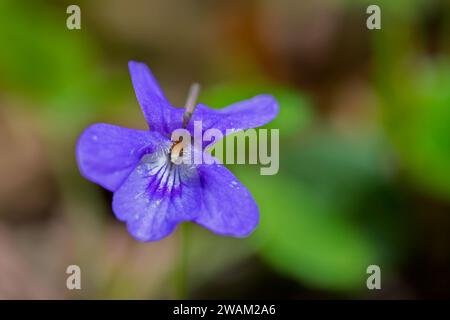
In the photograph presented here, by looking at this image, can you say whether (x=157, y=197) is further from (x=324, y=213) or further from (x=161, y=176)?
(x=324, y=213)

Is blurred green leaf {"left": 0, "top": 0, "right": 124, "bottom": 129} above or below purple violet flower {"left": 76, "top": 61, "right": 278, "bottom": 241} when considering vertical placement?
above

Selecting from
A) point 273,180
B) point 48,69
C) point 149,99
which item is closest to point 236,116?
point 149,99

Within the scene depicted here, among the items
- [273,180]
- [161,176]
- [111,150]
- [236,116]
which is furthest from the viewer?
[273,180]

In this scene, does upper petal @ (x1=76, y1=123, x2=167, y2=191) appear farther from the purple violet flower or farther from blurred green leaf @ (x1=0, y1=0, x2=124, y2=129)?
blurred green leaf @ (x1=0, y1=0, x2=124, y2=129)

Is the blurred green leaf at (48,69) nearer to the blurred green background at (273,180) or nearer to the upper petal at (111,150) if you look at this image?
the blurred green background at (273,180)

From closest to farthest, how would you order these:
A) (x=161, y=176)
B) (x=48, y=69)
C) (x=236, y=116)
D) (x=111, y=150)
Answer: (x=111, y=150), (x=236, y=116), (x=161, y=176), (x=48, y=69)

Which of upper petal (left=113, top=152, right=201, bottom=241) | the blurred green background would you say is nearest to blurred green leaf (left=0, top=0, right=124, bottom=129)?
the blurred green background
